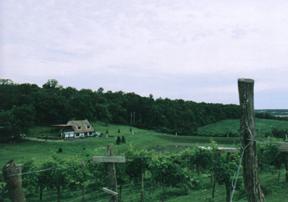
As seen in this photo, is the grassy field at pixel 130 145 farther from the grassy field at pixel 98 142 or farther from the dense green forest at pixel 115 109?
the dense green forest at pixel 115 109

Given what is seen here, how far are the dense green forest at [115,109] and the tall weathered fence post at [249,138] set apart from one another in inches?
3608

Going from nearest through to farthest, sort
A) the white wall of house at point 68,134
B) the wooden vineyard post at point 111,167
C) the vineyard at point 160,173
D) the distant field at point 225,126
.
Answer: the wooden vineyard post at point 111,167, the vineyard at point 160,173, the distant field at point 225,126, the white wall of house at point 68,134

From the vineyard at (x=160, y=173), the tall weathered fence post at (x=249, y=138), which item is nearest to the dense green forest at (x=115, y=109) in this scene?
the vineyard at (x=160, y=173)

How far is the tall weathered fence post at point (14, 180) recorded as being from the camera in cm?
676

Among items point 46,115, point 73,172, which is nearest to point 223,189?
point 73,172

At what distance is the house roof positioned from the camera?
9806 centimetres

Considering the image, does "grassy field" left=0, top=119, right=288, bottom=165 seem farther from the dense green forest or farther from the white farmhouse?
the dense green forest

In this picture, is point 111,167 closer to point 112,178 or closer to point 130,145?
point 112,178

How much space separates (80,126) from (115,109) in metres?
16.9

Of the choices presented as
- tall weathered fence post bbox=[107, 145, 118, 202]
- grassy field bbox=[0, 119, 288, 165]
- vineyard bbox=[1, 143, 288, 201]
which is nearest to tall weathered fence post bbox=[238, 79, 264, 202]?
tall weathered fence post bbox=[107, 145, 118, 202]

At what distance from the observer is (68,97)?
11219cm

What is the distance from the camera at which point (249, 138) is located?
6.61m

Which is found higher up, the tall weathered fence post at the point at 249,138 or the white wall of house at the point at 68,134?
the tall weathered fence post at the point at 249,138

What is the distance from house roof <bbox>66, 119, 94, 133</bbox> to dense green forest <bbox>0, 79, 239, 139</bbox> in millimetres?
6621
